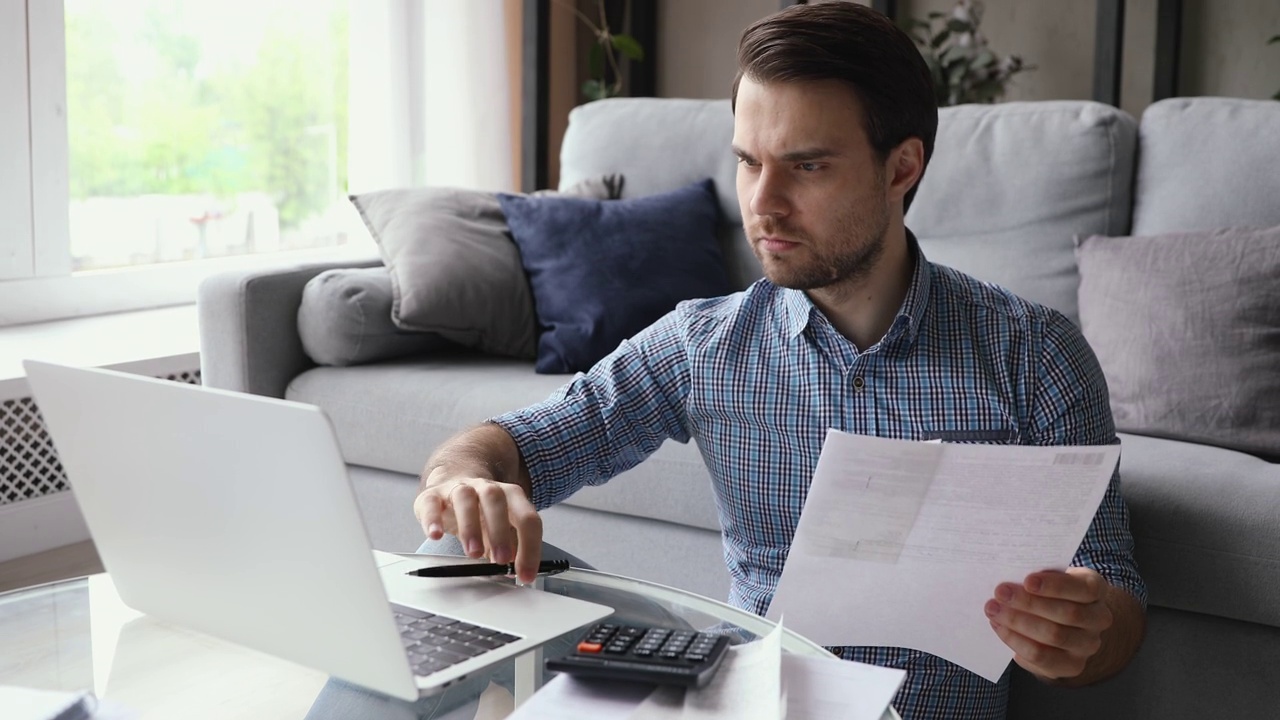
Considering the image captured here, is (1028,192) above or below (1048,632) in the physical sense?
above

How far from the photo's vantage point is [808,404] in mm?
1293

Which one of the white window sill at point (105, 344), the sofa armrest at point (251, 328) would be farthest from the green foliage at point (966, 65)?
the white window sill at point (105, 344)

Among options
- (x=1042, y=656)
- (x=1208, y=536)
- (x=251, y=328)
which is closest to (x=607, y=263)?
(x=251, y=328)

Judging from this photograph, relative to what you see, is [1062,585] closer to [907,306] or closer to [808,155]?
[907,306]

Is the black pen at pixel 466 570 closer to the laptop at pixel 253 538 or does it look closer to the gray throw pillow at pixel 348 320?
the laptop at pixel 253 538

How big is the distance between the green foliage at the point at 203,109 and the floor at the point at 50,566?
0.95m

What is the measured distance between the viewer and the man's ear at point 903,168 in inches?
50.7

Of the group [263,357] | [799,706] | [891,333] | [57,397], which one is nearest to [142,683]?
[57,397]

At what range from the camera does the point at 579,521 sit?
2.00m

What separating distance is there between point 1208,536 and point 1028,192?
78 cm

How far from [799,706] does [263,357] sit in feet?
5.48

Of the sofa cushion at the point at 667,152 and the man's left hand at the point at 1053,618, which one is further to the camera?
the sofa cushion at the point at 667,152

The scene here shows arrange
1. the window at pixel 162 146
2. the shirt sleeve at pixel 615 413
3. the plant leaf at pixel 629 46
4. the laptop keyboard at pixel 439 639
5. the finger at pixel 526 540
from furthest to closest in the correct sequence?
1. the plant leaf at pixel 629 46
2. the window at pixel 162 146
3. the shirt sleeve at pixel 615 413
4. the finger at pixel 526 540
5. the laptop keyboard at pixel 439 639

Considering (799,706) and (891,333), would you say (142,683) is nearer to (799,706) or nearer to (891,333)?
(799,706)
